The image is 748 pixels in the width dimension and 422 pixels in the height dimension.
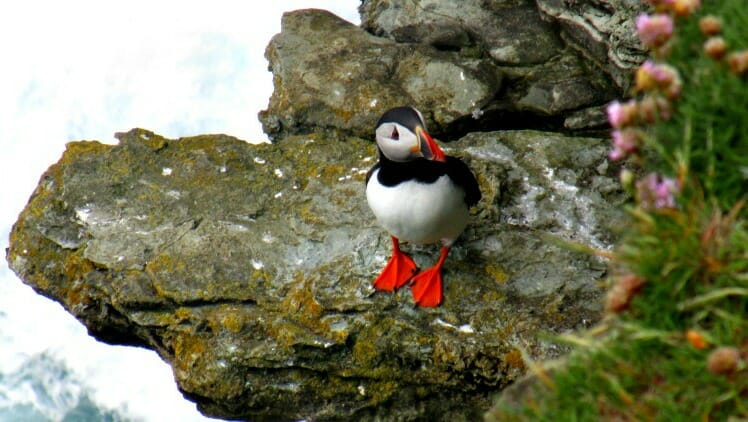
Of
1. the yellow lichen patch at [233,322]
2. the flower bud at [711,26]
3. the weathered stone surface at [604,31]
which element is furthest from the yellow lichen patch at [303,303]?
the flower bud at [711,26]

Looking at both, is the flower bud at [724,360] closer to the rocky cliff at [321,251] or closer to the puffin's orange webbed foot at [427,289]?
the rocky cliff at [321,251]

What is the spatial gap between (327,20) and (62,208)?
8.56ft

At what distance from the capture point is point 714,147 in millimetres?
2807

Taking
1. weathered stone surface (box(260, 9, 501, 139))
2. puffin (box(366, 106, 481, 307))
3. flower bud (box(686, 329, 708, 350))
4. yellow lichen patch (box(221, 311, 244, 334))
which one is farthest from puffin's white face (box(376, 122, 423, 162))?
flower bud (box(686, 329, 708, 350))

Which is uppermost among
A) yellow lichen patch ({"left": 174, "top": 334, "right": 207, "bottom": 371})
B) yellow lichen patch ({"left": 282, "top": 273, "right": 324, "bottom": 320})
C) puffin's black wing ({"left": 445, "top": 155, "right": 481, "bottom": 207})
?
puffin's black wing ({"left": 445, "top": 155, "right": 481, "bottom": 207})

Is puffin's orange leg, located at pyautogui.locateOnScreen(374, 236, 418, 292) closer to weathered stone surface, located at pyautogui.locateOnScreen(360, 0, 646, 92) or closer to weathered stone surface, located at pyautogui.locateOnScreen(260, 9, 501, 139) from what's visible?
weathered stone surface, located at pyautogui.locateOnScreen(260, 9, 501, 139)

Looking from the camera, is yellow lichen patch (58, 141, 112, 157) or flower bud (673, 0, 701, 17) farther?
yellow lichen patch (58, 141, 112, 157)

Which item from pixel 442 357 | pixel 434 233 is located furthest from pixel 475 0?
pixel 442 357

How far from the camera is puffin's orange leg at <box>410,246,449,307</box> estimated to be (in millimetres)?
5266

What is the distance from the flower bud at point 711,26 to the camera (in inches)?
111

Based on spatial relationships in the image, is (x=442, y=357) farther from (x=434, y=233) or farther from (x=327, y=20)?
(x=327, y=20)

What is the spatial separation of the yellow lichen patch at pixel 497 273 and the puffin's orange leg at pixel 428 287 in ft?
0.87

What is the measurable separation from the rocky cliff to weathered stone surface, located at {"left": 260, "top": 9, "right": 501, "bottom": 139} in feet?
0.05

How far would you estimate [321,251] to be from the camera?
5641 mm
